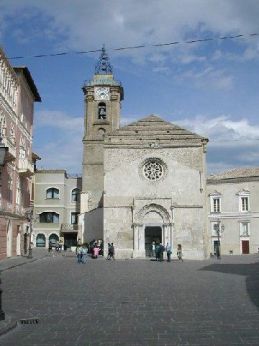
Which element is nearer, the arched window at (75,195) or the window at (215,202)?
the window at (215,202)

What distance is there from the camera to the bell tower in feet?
178

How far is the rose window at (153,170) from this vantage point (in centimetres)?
4109

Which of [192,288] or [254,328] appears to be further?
[192,288]

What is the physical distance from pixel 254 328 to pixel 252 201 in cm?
4640

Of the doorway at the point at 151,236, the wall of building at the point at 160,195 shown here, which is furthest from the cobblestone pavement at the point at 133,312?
the doorway at the point at 151,236

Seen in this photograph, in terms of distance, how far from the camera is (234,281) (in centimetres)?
1828

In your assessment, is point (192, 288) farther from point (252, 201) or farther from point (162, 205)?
point (252, 201)

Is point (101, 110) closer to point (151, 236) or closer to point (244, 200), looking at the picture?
point (244, 200)

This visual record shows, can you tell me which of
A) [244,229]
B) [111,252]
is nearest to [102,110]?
[244,229]

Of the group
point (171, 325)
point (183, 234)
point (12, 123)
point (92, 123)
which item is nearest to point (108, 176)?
point (183, 234)

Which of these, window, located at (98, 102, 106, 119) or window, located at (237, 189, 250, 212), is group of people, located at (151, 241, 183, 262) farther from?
window, located at (98, 102, 106, 119)

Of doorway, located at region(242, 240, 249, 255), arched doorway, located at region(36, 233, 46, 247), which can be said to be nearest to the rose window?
doorway, located at region(242, 240, 249, 255)

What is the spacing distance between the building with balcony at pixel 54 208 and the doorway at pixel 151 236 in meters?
19.7

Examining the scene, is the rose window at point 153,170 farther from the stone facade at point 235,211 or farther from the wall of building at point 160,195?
the stone facade at point 235,211
